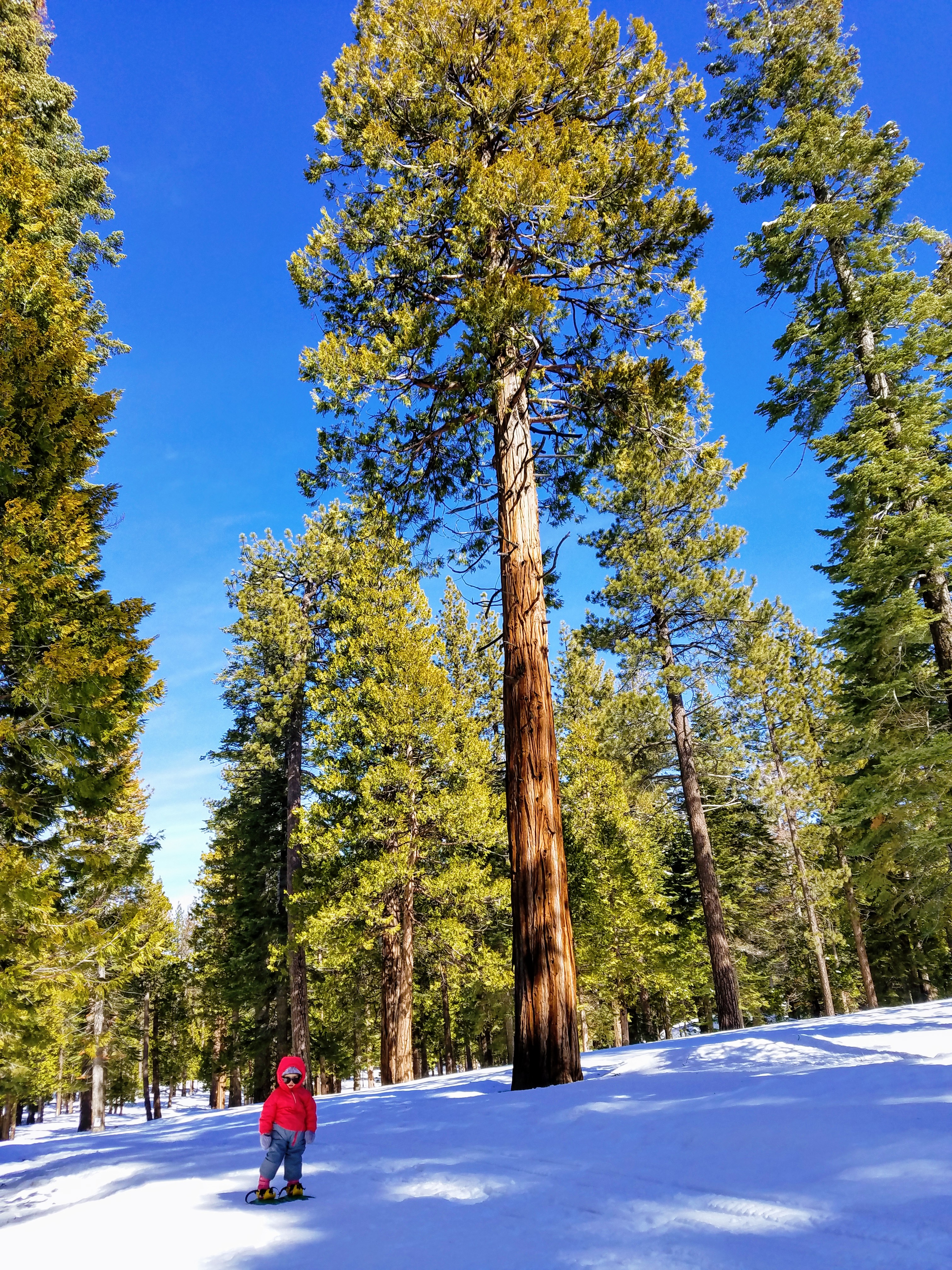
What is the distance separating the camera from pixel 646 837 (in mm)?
22625

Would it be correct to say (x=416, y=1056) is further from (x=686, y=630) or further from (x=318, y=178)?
(x=318, y=178)

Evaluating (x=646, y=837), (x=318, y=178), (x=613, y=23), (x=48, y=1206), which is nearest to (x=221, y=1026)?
(x=646, y=837)

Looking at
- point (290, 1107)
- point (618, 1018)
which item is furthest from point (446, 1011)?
point (290, 1107)

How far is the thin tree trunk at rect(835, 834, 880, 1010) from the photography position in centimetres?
2242

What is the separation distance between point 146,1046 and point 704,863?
3004 cm

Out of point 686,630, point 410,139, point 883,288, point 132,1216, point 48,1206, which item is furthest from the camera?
point 686,630

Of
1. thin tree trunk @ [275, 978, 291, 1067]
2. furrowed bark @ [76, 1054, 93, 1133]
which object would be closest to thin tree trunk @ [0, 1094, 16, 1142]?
furrowed bark @ [76, 1054, 93, 1133]

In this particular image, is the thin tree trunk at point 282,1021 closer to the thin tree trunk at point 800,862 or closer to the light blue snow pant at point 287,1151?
the thin tree trunk at point 800,862

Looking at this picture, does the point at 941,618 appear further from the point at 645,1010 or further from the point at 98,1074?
the point at 98,1074

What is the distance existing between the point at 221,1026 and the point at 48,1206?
38596 millimetres

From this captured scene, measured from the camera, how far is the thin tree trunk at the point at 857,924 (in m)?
22.4

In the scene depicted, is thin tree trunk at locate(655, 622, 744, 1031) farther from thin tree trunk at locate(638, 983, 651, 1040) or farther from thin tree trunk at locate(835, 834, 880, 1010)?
thin tree trunk at locate(835, 834, 880, 1010)

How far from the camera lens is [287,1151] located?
13.5ft

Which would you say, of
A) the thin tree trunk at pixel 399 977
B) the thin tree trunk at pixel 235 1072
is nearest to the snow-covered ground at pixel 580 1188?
the thin tree trunk at pixel 399 977
